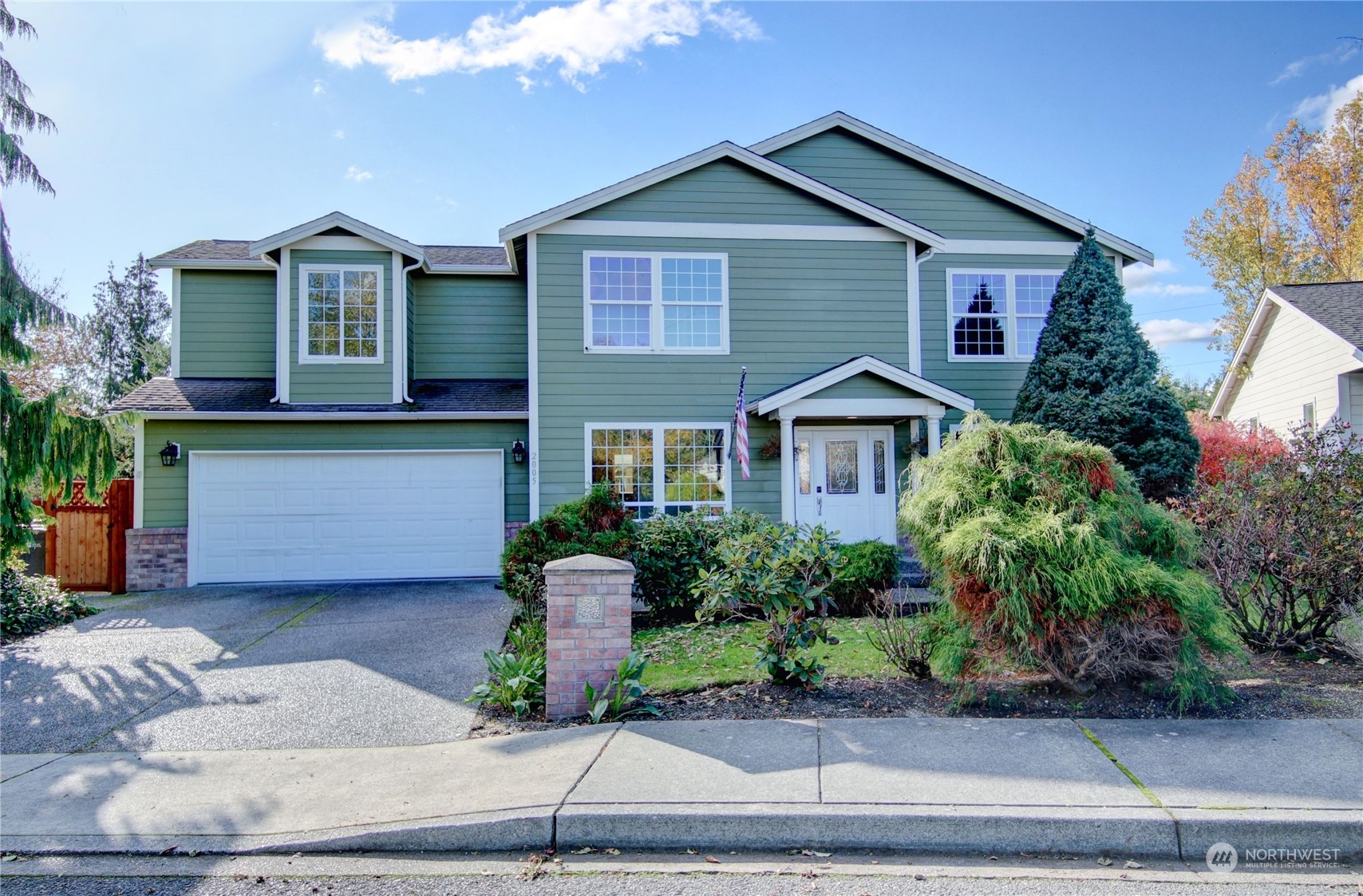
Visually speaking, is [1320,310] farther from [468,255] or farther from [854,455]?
[468,255]

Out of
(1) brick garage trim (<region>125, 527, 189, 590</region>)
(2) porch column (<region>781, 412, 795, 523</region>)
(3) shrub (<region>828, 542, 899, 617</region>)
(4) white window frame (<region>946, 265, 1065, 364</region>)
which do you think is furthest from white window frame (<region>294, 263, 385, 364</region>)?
(4) white window frame (<region>946, 265, 1065, 364</region>)

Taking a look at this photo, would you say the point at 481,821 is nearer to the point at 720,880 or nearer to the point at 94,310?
the point at 720,880

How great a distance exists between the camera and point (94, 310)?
99.6 ft

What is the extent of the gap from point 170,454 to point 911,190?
13.3 meters

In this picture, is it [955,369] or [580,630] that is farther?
[955,369]

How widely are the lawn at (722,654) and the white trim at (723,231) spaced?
6513 millimetres

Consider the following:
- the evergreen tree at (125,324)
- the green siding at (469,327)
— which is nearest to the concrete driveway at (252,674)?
the green siding at (469,327)

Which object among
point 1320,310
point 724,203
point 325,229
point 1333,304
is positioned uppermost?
point 724,203

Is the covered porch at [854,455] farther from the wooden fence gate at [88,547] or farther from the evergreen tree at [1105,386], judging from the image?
the wooden fence gate at [88,547]

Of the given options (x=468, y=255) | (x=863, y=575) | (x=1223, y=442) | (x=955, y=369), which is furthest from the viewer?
(x=468, y=255)

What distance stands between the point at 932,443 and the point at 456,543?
7.65m

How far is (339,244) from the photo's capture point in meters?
12.7

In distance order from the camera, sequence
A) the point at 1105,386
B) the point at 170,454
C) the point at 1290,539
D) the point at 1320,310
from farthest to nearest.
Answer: the point at 1320,310 → the point at 170,454 → the point at 1105,386 → the point at 1290,539

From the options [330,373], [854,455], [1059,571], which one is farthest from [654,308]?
[1059,571]
